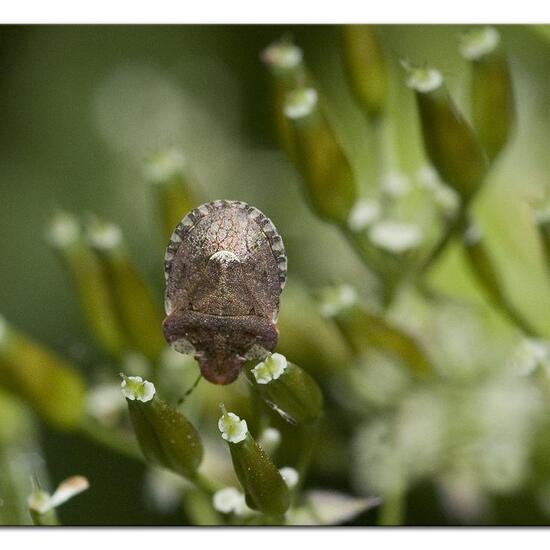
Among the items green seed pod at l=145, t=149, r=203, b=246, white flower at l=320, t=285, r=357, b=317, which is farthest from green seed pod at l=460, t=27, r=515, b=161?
green seed pod at l=145, t=149, r=203, b=246

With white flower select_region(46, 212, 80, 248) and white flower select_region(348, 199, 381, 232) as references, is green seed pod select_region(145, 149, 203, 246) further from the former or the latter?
white flower select_region(348, 199, 381, 232)

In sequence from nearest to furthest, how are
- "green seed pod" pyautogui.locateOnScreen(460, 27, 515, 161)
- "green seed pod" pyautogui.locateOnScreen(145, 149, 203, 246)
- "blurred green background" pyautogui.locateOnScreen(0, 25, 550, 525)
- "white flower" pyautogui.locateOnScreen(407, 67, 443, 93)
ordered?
"white flower" pyautogui.locateOnScreen(407, 67, 443, 93)
"green seed pod" pyautogui.locateOnScreen(460, 27, 515, 161)
"green seed pod" pyautogui.locateOnScreen(145, 149, 203, 246)
"blurred green background" pyautogui.locateOnScreen(0, 25, 550, 525)

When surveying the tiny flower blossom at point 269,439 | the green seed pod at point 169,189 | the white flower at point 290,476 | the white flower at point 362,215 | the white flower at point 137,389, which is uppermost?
the green seed pod at point 169,189

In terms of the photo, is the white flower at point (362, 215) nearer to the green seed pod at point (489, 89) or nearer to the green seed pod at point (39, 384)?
the green seed pod at point (489, 89)

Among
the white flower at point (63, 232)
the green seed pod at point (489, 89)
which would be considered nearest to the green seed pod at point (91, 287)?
the white flower at point (63, 232)

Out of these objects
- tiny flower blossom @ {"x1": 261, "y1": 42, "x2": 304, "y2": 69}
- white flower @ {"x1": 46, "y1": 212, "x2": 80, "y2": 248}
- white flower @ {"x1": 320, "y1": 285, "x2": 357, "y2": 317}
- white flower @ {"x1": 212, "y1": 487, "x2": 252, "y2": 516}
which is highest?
tiny flower blossom @ {"x1": 261, "y1": 42, "x2": 304, "y2": 69}

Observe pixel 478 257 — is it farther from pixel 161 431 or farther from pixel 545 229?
pixel 161 431
